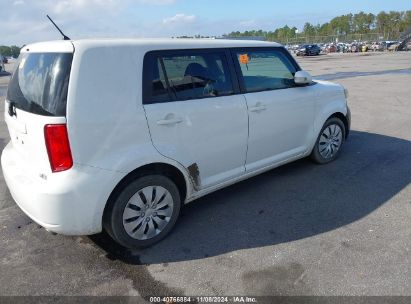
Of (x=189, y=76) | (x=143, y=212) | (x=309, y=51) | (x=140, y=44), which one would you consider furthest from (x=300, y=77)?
(x=309, y=51)

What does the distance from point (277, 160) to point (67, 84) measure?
2615mm

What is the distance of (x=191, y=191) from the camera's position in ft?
11.9

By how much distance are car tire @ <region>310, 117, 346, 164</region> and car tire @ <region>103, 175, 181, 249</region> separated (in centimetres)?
245

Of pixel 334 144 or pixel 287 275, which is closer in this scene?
pixel 287 275

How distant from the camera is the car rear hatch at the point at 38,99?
274cm

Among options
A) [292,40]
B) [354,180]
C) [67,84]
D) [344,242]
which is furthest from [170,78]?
[292,40]

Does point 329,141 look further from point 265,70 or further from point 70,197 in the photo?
point 70,197

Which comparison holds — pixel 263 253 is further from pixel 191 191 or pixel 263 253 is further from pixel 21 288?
pixel 21 288

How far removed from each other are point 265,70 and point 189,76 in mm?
1173

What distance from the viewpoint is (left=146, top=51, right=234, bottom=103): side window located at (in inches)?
126

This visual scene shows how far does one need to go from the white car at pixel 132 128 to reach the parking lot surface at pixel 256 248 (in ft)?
1.14

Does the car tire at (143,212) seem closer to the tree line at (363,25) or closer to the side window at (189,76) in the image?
the side window at (189,76)

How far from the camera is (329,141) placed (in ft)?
17.2

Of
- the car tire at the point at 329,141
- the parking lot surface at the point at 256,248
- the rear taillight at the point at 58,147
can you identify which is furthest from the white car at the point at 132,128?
the car tire at the point at 329,141
